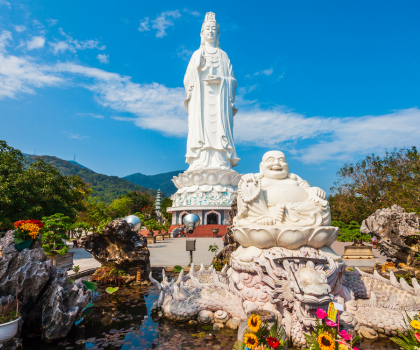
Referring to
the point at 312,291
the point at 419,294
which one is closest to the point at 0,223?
the point at 312,291

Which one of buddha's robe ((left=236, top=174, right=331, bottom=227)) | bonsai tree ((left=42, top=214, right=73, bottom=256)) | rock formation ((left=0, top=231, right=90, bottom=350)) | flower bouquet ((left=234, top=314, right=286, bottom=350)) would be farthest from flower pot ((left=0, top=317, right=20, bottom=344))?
bonsai tree ((left=42, top=214, right=73, bottom=256))

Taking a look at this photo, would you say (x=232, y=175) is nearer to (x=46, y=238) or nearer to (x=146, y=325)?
(x=46, y=238)

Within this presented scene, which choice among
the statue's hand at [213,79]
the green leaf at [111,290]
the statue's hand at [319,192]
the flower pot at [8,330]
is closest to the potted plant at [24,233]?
the flower pot at [8,330]

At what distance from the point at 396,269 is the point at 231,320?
5920 millimetres

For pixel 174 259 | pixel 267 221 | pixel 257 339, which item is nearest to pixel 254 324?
pixel 257 339

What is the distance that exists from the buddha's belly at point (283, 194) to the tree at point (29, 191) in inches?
340

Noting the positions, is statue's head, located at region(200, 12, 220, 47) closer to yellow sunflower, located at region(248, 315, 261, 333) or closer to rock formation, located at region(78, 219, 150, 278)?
rock formation, located at region(78, 219, 150, 278)

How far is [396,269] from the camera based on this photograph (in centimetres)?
793

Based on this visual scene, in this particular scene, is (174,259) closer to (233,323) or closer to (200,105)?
(233,323)

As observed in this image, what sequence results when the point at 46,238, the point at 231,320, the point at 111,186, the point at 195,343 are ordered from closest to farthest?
the point at 195,343
the point at 231,320
the point at 46,238
the point at 111,186

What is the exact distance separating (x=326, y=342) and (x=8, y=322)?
3.20m

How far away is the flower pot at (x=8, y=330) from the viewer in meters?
3.17

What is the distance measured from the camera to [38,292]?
3.98m

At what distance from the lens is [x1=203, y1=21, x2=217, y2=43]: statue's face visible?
27.9 meters
